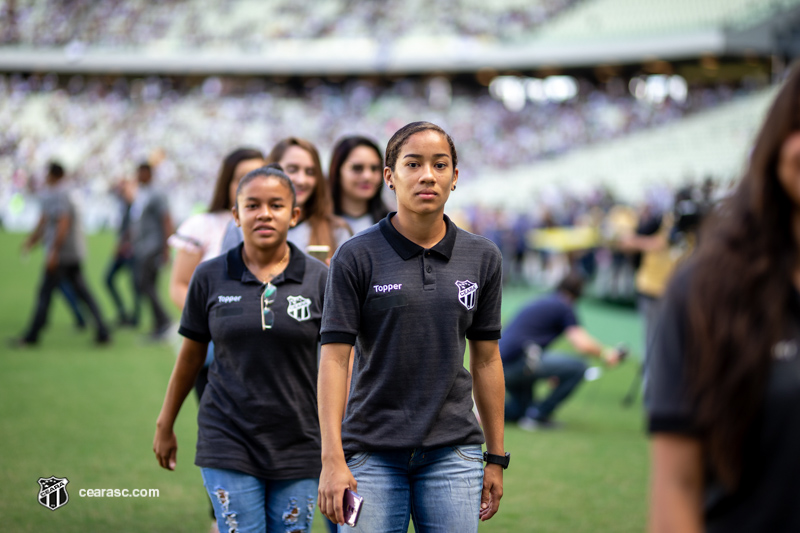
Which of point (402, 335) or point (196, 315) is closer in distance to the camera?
point (402, 335)

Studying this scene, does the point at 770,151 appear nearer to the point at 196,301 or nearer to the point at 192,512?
the point at 196,301

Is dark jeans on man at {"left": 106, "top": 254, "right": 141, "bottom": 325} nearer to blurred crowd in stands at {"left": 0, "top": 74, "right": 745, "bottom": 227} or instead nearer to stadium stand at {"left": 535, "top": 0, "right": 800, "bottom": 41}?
blurred crowd in stands at {"left": 0, "top": 74, "right": 745, "bottom": 227}

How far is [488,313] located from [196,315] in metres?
1.22

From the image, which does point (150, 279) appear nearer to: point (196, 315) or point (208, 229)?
point (208, 229)

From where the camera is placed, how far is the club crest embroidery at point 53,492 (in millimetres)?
4840

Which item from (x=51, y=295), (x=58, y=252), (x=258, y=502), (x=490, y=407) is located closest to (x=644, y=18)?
(x=58, y=252)

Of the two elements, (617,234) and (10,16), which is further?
(10,16)

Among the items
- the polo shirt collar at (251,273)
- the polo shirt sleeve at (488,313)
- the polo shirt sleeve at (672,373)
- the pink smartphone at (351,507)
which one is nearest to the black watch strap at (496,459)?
the polo shirt sleeve at (488,313)

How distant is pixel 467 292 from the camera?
262 centimetres

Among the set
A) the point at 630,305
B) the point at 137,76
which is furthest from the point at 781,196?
the point at 137,76

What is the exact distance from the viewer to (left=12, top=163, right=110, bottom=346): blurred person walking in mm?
9883

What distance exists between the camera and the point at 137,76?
45.5m

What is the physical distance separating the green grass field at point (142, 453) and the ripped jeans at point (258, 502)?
1829mm

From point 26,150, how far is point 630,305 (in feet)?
102
